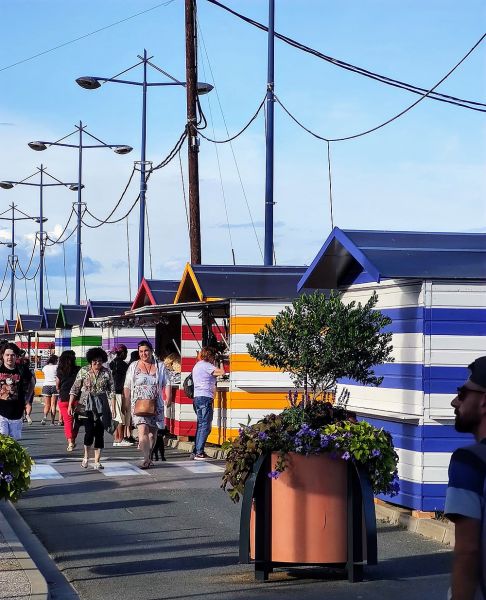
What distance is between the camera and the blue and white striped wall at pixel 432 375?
1217 cm

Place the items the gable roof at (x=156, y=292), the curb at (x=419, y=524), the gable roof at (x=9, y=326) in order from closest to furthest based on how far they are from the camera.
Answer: the curb at (x=419, y=524) < the gable roof at (x=156, y=292) < the gable roof at (x=9, y=326)

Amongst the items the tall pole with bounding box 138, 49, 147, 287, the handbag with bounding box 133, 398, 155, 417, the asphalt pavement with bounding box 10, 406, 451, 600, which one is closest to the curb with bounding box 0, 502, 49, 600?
the asphalt pavement with bounding box 10, 406, 451, 600

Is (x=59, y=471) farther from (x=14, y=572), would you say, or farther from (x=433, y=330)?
(x=14, y=572)

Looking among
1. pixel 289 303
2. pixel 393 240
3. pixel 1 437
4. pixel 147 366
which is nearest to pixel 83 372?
pixel 147 366

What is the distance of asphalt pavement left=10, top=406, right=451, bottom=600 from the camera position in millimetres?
8805

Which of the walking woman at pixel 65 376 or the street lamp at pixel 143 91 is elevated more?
the street lamp at pixel 143 91

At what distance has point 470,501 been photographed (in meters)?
3.70

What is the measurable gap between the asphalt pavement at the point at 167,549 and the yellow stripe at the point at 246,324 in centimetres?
338

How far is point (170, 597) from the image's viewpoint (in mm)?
8523

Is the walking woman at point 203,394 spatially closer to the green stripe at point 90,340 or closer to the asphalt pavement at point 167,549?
the asphalt pavement at point 167,549

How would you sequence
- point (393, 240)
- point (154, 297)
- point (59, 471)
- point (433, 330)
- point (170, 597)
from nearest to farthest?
point (170, 597) → point (433, 330) → point (393, 240) → point (59, 471) → point (154, 297)

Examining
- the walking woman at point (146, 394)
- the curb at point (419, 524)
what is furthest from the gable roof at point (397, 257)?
the walking woman at point (146, 394)

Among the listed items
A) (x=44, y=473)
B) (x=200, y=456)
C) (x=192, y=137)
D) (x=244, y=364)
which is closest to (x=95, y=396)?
(x=44, y=473)

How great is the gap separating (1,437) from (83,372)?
8522 mm
